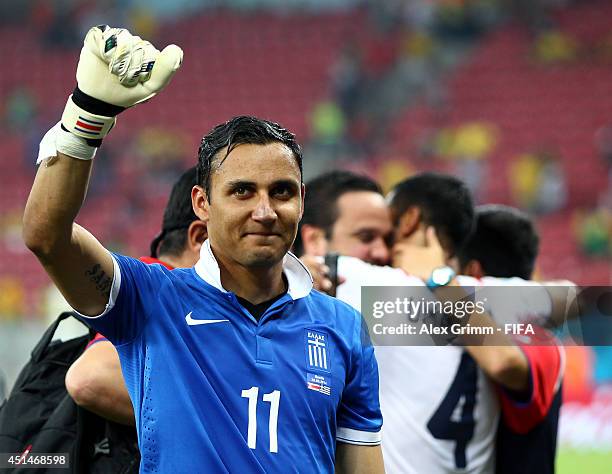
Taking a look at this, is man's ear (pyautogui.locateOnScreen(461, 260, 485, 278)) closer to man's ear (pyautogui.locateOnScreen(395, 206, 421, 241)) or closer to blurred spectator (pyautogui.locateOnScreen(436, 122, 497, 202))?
man's ear (pyautogui.locateOnScreen(395, 206, 421, 241))

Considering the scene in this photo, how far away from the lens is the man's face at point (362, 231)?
12.4 ft

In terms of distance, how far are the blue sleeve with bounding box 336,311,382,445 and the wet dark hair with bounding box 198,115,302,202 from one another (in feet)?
1.73

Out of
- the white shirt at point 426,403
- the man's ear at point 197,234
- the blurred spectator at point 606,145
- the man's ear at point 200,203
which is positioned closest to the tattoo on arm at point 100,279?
the man's ear at point 200,203

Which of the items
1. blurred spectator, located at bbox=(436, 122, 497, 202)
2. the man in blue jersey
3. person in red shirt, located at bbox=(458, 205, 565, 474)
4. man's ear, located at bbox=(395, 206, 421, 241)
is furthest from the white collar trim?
blurred spectator, located at bbox=(436, 122, 497, 202)

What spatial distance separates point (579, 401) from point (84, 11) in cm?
1506

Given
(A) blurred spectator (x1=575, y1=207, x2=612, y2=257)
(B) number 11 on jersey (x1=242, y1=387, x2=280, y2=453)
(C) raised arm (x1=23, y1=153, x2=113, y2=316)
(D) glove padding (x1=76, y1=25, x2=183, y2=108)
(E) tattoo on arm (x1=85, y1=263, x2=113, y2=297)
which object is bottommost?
(B) number 11 on jersey (x1=242, y1=387, x2=280, y2=453)

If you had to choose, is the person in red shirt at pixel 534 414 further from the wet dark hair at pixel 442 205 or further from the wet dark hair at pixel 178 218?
the wet dark hair at pixel 178 218

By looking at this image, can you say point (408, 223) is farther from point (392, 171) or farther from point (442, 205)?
point (392, 171)

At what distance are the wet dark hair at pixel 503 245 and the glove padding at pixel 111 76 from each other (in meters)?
2.40

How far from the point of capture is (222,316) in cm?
239

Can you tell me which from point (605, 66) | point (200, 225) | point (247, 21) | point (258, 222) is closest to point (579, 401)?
point (200, 225)

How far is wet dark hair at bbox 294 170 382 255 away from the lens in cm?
388

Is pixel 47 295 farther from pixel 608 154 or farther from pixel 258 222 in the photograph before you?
pixel 258 222

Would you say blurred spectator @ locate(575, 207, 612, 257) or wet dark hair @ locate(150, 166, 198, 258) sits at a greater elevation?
blurred spectator @ locate(575, 207, 612, 257)
